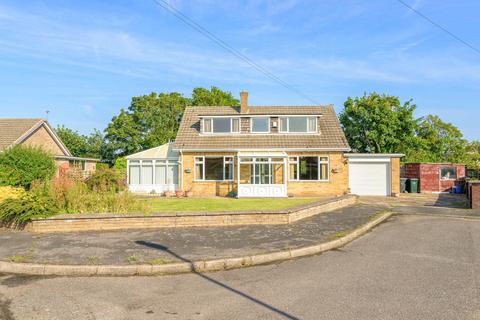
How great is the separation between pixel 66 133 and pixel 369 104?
3727cm

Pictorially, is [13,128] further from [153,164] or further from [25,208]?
[25,208]

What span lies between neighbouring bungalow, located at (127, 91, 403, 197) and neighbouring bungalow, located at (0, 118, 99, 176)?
282 inches

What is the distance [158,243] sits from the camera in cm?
872

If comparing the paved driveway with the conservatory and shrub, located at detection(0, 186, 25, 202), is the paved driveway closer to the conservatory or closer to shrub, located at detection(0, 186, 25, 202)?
shrub, located at detection(0, 186, 25, 202)

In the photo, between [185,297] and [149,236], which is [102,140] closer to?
[149,236]

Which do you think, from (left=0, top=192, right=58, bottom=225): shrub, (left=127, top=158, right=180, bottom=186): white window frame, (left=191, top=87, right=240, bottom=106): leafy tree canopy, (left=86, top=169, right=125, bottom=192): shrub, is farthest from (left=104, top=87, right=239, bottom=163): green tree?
(left=0, top=192, right=58, bottom=225): shrub

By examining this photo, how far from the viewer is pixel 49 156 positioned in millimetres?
18953

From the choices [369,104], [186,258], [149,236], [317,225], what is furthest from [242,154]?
[369,104]

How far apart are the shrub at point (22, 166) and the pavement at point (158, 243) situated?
24.0 feet

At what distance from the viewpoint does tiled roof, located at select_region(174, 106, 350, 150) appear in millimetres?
21969

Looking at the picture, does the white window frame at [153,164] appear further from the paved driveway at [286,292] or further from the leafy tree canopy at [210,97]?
the leafy tree canopy at [210,97]

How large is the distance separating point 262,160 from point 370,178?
26.4 feet

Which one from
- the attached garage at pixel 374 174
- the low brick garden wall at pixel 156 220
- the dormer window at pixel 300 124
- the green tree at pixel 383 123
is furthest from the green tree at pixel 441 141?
the low brick garden wall at pixel 156 220

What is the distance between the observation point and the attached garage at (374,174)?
23188 mm
